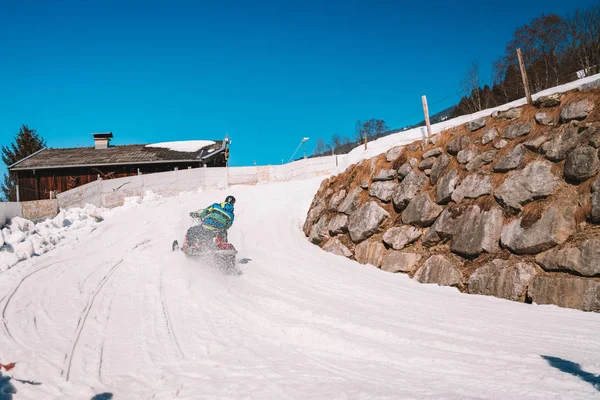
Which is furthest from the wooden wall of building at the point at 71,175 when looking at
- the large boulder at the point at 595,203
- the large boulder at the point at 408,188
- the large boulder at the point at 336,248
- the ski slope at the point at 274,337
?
the large boulder at the point at 595,203

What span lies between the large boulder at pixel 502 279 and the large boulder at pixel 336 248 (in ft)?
13.8

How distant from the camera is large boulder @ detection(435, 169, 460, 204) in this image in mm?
9234

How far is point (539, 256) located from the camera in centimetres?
681

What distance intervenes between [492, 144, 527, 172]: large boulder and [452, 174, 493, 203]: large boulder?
333 millimetres

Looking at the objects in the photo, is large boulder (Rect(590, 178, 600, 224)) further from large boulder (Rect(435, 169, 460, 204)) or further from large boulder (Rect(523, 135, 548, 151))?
large boulder (Rect(435, 169, 460, 204))

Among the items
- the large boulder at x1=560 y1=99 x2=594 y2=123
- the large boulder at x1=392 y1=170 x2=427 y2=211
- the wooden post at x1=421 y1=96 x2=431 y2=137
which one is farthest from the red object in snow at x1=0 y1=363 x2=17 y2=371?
the wooden post at x1=421 y1=96 x2=431 y2=137

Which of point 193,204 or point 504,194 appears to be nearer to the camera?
point 504,194

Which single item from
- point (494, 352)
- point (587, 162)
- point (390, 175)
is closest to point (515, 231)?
point (587, 162)

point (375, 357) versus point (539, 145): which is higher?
point (539, 145)

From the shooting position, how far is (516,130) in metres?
8.65

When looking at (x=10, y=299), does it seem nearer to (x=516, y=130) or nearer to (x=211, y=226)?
(x=211, y=226)

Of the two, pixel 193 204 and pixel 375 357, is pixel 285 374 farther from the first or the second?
pixel 193 204

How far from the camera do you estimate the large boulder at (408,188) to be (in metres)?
10.3

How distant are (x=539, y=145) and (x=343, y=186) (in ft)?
21.7
